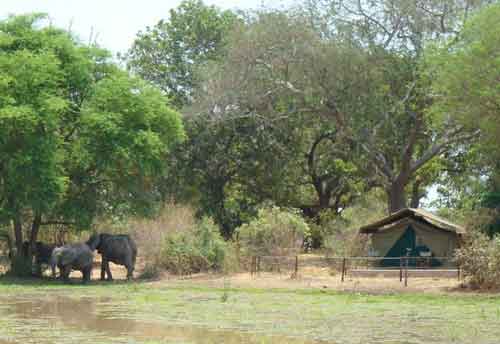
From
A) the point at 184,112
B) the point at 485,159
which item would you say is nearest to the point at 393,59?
the point at 485,159

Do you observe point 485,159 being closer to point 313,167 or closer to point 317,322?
point 313,167

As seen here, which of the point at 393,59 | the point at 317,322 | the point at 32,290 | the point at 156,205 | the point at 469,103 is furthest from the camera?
the point at 393,59

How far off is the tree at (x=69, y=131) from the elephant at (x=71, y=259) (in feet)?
4.30

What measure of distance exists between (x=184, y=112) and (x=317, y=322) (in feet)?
81.7

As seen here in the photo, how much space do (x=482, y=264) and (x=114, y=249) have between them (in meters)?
12.6

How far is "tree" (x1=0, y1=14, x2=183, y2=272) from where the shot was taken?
3062 cm

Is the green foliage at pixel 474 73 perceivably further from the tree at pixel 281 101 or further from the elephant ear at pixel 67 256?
the elephant ear at pixel 67 256

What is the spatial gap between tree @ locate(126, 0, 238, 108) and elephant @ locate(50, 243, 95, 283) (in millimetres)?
19359

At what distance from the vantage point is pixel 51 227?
3781 centimetres

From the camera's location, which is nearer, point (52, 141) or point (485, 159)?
point (52, 141)

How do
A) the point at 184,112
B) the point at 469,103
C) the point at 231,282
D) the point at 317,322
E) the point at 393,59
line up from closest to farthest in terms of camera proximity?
1. the point at 317,322
2. the point at 231,282
3. the point at 469,103
4. the point at 393,59
5. the point at 184,112

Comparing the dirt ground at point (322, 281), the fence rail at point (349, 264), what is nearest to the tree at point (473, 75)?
the fence rail at point (349, 264)

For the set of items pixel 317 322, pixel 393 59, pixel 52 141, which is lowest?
pixel 317 322

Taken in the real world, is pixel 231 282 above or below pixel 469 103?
below
